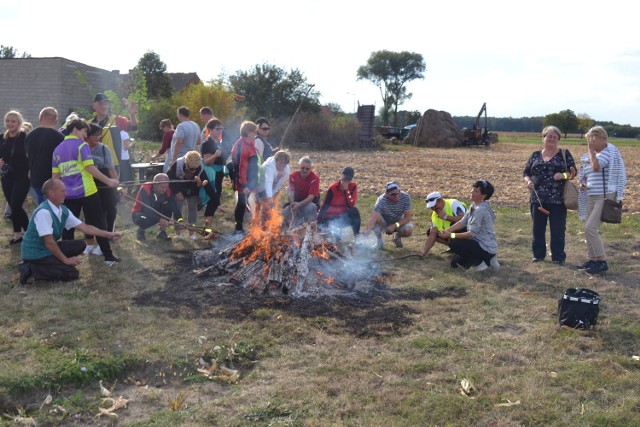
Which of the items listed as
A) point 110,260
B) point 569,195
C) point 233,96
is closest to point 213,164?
point 110,260

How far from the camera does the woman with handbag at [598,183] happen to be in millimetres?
7781

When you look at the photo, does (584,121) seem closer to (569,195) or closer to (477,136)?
(477,136)

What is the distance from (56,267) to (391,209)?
513cm

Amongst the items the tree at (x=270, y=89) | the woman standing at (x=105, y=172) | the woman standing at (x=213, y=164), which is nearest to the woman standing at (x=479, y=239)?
the woman standing at (x=213, y=164)

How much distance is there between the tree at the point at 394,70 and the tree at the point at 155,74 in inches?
1781

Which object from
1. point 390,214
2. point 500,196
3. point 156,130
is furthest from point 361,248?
point 156,130

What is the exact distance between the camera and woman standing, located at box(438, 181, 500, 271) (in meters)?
8.10

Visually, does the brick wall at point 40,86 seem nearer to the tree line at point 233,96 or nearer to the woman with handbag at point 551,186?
the tree line at point 233,96

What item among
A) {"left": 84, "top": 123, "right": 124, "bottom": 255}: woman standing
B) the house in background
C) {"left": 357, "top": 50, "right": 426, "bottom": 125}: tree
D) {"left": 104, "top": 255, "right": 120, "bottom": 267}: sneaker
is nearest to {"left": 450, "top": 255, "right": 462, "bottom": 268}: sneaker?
{"left": 104, "top": 255, "right": 120, "bottom": 267}: sneaker

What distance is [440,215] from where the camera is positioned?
29.9 ft

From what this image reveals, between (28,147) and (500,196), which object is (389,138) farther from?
(28,147)

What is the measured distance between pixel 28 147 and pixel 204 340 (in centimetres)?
448

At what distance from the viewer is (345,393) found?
4.38m

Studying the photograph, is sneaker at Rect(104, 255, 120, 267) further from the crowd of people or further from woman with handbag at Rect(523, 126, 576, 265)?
woman with handbag at Rect(523, 126, 576, 265)
